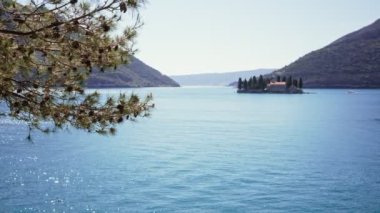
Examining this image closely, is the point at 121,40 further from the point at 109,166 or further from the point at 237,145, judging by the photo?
the point at 237,145

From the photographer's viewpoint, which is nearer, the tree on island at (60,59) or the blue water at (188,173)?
the tree on island at (60,59)

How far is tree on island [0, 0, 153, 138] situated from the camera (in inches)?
513

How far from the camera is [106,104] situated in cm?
1506

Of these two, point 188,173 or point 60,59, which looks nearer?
point 60,59

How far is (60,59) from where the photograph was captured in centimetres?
1441

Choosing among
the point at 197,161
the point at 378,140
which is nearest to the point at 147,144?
the point at 197,161

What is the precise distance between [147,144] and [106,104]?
193 ft

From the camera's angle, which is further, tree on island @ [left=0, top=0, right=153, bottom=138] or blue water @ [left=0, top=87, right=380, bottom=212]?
blue water @ [left=0, top=87, right=380, bottom=212]

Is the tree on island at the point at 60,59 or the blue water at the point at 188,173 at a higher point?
the tree on island at the point at 60,59

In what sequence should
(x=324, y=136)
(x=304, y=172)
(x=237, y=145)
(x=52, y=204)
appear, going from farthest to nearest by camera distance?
1. (x=324, y=136)
2. (x=237, y=145)
3. (x=304, y=172)
4. (x=52, y=204)

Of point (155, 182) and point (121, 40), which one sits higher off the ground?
point (121, 40)

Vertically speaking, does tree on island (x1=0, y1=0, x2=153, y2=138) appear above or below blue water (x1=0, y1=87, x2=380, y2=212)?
above

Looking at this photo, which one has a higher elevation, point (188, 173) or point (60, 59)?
point (60, 59)

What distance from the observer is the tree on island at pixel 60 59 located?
13.0 metres
